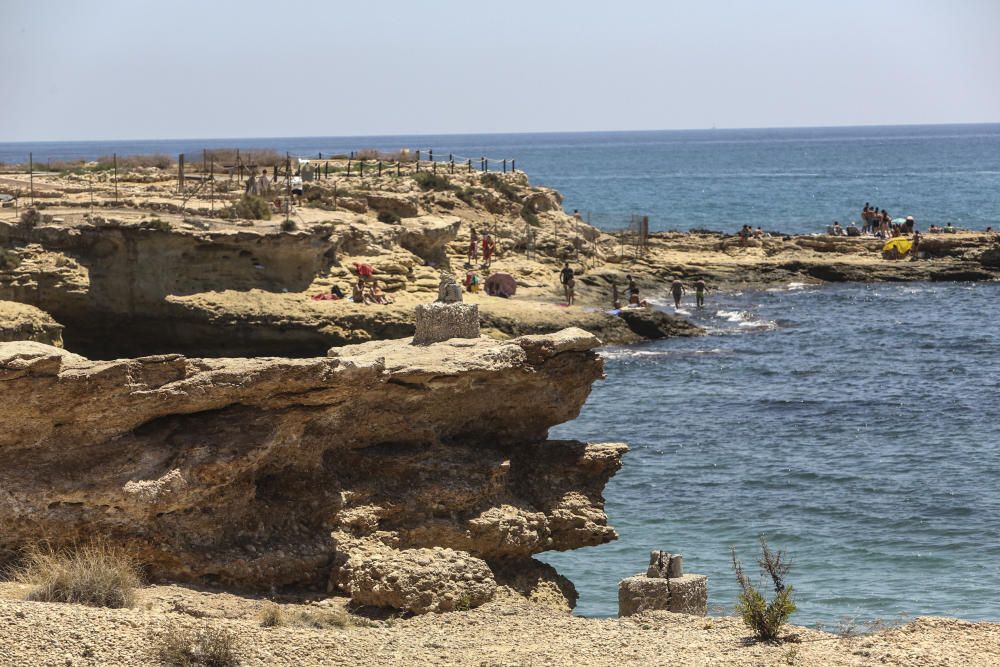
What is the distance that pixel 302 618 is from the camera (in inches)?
548

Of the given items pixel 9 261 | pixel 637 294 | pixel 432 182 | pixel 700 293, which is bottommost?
pixel 700 293

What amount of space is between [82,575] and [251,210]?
30.7 metres

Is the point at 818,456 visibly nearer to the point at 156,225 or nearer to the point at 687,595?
the point at 687,595

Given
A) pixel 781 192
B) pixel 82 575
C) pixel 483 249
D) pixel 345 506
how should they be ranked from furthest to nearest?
pixel 781 192, pixel 483 249, pixel 345 506, pixel 82 575

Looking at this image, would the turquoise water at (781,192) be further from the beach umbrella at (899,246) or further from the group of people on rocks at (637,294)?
the group of people on rocks at (637,294)

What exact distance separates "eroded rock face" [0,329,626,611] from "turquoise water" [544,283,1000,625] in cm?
304

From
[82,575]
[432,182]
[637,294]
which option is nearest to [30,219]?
[637,294]

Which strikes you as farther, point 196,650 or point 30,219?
point 30,219

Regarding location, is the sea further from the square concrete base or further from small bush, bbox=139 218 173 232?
small bush, bbox=139 218 173 232

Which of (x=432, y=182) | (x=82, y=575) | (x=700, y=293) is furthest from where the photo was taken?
(x=432, y=182)

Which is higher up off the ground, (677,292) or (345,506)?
(345,506)

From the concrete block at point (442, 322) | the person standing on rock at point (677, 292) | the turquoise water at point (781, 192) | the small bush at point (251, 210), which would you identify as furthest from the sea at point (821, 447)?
the turquoise water at point (781, 192)

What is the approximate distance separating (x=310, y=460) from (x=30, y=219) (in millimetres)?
25427

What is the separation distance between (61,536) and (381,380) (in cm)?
397
